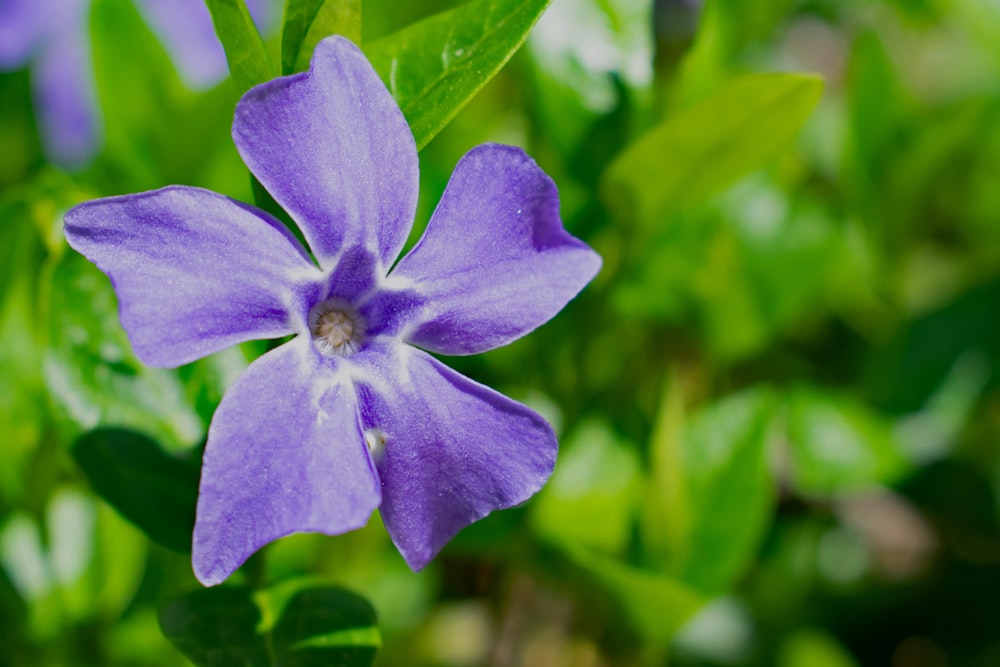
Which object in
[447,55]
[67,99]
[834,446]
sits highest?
[447,55]

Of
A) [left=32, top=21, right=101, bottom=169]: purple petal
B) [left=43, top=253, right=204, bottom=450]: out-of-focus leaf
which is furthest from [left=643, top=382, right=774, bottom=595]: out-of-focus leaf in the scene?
[left=32, top=21, right=101, bottom=169]: purple petal

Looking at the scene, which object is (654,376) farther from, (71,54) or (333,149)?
(71,54)

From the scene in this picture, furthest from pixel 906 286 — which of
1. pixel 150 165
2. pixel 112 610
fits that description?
pixel 112 610

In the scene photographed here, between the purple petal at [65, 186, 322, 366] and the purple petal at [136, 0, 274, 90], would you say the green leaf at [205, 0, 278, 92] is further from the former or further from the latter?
the purple petal at [136, 0, 274, 90]

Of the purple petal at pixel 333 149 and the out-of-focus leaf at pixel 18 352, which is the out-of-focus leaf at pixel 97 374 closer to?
the out-of-focus leaf at pixel 18 352

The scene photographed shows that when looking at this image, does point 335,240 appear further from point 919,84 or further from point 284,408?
point 919,84

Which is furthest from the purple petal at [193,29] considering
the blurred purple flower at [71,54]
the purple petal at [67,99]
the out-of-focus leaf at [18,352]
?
the out-of-focus leaf at [18,352]

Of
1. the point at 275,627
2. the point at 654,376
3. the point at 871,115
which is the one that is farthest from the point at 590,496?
the point at 871,115
